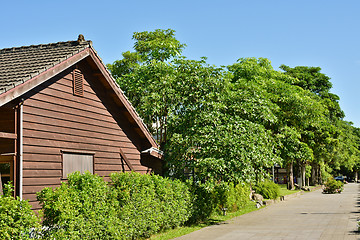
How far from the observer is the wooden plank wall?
503 inches

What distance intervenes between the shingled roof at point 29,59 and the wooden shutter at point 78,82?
2.74 ft

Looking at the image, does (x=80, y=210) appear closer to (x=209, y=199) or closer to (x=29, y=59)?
(x=29, y=59)

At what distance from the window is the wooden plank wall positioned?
190 mm

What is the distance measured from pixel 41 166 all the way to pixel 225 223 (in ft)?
30.9

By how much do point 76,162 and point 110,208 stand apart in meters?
2.80

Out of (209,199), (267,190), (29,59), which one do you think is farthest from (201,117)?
(267,190)

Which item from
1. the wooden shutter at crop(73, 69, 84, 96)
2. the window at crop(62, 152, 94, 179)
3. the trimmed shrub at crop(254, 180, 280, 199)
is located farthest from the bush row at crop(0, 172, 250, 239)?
the trimmed shrub at crop(254, 180, 280, 199)

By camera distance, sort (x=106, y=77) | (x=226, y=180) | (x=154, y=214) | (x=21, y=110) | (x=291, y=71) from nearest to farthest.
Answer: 1. (x=21, y=110)
2. (x=154, y=214)
3. (x=106, y=77)
4. (x=226, y=180)
5. (x=291, y=71)

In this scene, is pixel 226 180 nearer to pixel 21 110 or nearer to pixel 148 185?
pixel 148 185

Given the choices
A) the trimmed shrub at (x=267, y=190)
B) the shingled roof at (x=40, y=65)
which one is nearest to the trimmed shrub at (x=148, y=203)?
the shingled roof at (x=40, y=65)

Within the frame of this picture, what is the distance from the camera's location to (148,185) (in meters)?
15.2

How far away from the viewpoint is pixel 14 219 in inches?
359

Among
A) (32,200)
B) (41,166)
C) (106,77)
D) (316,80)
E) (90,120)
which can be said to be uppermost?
(316,80)

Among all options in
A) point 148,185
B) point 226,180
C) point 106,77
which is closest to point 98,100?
point 106,77
